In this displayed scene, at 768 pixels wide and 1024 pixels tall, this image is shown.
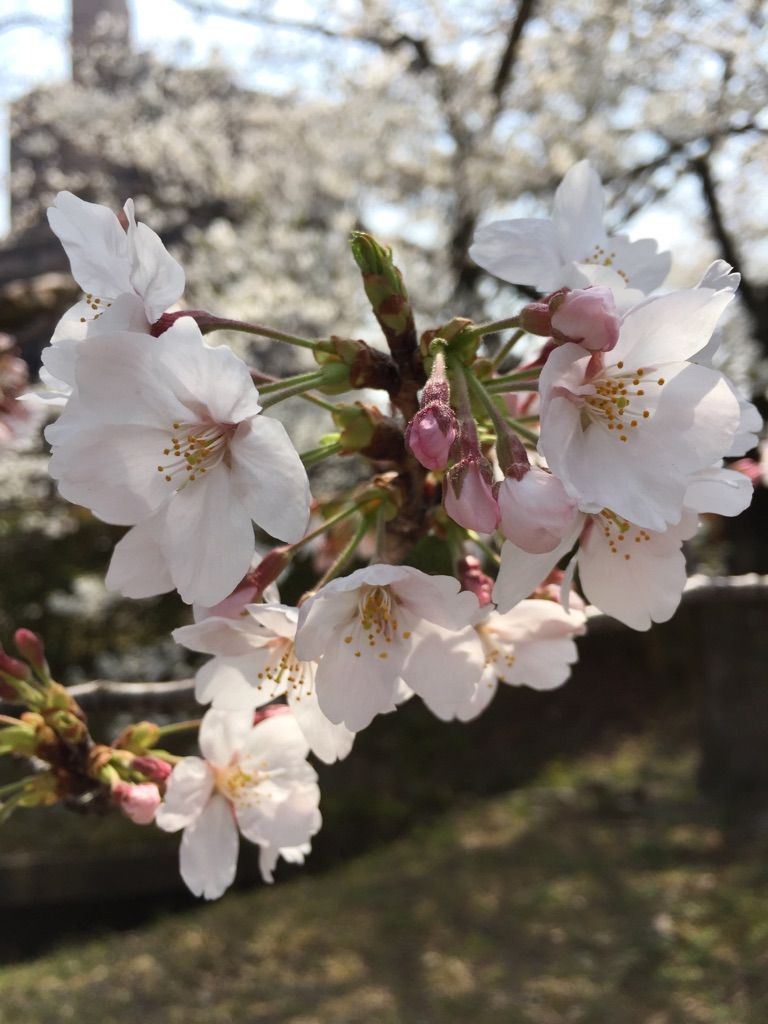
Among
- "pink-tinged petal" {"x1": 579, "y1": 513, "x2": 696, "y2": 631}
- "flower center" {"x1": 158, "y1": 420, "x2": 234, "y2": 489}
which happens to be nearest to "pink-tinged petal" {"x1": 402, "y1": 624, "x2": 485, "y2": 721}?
"pink-tinged petal" {"x1": 579, "y1": 513, "x2": 696, "y2": 631}

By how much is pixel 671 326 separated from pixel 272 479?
29 centimetres

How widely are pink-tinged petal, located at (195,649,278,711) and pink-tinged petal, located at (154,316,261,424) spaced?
0.26 m

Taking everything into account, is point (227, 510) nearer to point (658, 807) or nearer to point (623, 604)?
point (623, 604)

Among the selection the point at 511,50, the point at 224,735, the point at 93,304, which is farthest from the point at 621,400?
the point at 511,50

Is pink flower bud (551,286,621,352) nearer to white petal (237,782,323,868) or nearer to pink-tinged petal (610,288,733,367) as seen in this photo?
pink-tinged petal (610,288,733,367)

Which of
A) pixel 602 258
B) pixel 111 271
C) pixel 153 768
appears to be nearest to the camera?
pixel 111 271

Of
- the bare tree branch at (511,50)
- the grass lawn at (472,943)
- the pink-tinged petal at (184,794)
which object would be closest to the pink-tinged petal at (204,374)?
the pink-tinged petal at (184,794)

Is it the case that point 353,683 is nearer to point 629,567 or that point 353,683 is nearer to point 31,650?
point 629,567

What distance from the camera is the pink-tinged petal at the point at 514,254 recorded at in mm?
822

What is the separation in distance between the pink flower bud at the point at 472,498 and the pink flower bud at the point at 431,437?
15mm

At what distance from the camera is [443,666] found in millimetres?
727

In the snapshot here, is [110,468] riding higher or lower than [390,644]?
higher

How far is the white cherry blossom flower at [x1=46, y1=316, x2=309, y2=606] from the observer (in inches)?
23.7

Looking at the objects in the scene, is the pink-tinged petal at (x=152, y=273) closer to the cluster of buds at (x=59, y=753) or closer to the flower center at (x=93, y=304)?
the flower center at (x=93, y=304)
